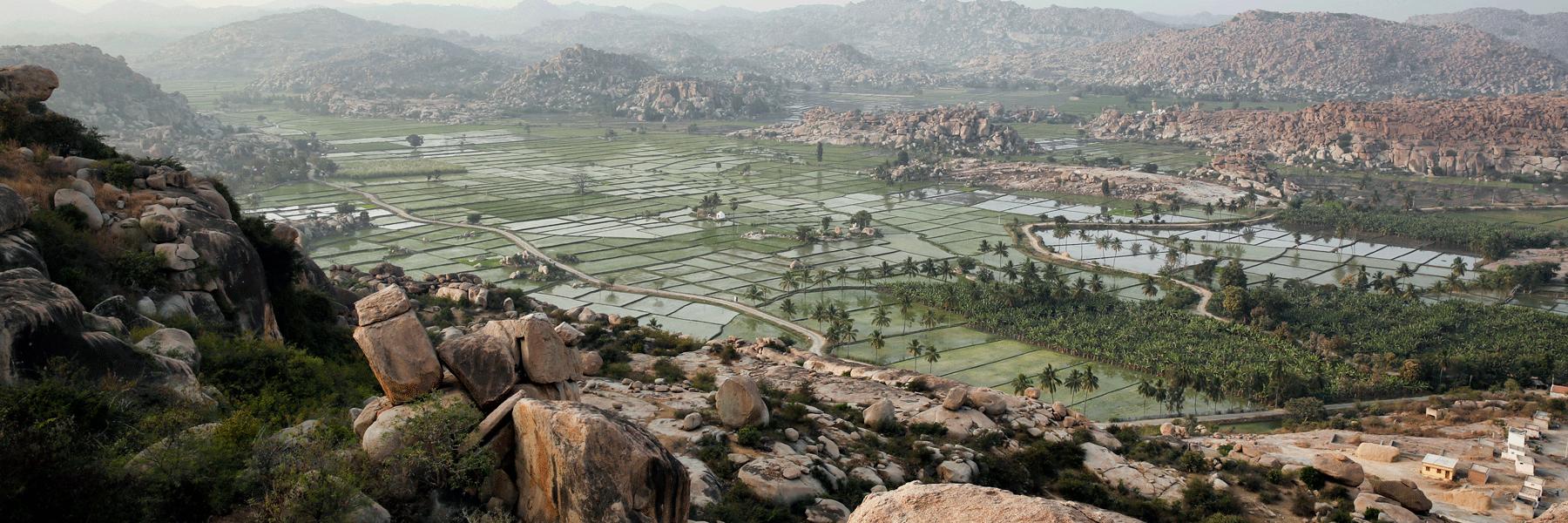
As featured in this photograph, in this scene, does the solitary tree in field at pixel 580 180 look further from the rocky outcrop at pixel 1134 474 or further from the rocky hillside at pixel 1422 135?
the rocky hillside at pixel 1422 135

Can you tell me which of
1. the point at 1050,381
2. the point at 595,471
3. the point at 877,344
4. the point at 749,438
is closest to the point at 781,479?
the point at 749,438

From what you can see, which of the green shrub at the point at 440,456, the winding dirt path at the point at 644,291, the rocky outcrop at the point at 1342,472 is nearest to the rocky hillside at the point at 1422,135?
the winding dirt path at the point at 644,291

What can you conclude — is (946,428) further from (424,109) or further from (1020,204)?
(424,109)

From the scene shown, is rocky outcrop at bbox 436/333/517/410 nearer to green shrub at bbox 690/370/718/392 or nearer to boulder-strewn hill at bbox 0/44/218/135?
green shrub at bbox 690/370/718/392

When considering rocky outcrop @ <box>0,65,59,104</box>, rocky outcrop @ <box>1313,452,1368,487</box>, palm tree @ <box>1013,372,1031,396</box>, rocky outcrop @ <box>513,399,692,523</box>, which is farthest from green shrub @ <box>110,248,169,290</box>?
palm tree @ <box>1013,372,1031,396</box>

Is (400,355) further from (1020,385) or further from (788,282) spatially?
(788,282)

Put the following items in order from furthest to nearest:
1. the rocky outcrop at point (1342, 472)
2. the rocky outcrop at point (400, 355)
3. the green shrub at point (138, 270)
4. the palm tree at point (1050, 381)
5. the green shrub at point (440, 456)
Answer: the palm tree at point (1050, 381) < the rocky outcrop at point (1342, 472) < the green shrub at point (138, 270) < the rocky outcrop at point (400, 355) < the green shrub at point (440, 456)

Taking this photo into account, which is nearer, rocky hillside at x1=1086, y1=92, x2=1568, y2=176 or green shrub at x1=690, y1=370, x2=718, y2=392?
→ green shrub at x1=690, y1=370, x2=718, y2=392
